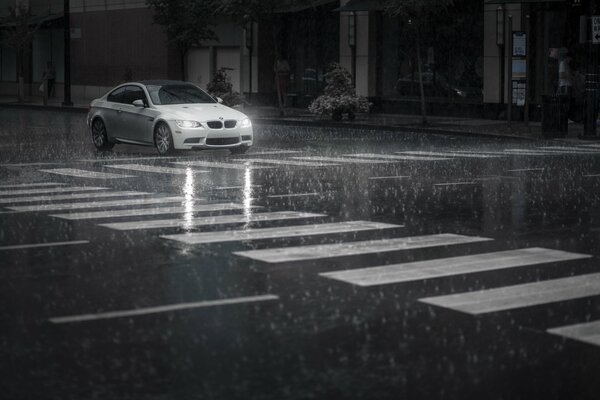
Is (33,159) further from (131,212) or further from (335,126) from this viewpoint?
(335,126)

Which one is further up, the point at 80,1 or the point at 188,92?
the point at 80,1

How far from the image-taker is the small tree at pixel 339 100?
35.2 metres

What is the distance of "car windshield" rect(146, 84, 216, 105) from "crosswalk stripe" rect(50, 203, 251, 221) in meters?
9.47

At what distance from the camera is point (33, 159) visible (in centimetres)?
2203

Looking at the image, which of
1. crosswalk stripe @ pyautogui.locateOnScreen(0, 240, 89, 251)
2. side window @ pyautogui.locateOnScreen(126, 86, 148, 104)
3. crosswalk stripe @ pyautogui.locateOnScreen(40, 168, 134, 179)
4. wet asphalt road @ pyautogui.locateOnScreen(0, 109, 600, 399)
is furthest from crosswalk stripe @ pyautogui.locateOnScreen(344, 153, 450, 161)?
crosswalk stripe @ pyautogui.locateOnScreen(0, 240, 89, 251)

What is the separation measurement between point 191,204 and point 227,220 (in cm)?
168

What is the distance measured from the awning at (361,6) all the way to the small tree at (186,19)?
609cm

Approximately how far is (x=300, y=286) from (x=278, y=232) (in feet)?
9.64

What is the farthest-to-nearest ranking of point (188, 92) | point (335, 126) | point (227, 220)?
point (335, 126) < point (188, 92) < point (227, 220)

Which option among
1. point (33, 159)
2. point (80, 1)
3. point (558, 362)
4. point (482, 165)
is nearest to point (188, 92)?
point (33, 159)

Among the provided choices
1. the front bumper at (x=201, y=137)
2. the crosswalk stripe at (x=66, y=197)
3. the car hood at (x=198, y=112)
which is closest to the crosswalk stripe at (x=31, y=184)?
the crosswalk stripe at (x=66, y=197)

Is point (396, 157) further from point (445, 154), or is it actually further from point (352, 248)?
point (352, 248)

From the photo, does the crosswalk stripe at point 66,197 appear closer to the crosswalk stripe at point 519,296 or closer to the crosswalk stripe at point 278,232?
the crosswalk stripe at point 278,232

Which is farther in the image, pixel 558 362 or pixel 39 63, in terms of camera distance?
pixel 39 63
